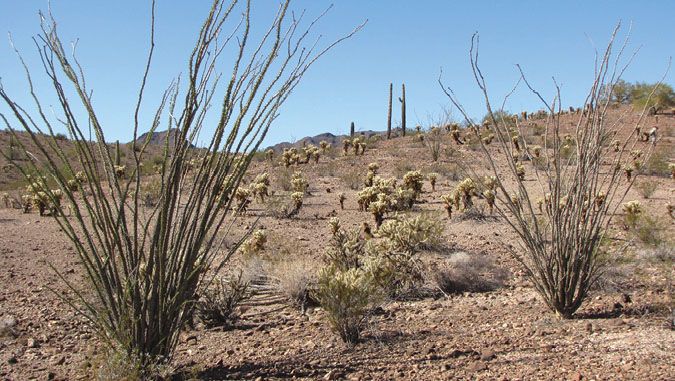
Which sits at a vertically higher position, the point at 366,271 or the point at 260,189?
the point at 260,189

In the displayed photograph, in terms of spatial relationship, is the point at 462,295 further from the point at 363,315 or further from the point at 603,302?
the point at 363,315

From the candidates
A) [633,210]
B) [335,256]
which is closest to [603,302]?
[335,256]

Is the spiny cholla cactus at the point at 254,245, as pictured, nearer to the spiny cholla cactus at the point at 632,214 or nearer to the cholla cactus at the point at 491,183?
the cholla cactus at the point at 491,183

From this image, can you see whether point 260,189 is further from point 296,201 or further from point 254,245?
point 254,245

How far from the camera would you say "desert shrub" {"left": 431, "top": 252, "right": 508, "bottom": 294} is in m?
7.01

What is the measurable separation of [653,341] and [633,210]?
730 centimetres

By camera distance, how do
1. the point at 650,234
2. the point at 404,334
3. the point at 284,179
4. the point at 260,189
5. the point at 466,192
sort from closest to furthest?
the point at 404,334, the point at 650,234, the point at 466,192, the point at 260,189, the point at 284,179

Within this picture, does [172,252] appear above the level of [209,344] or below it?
above

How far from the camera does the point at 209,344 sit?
541cm

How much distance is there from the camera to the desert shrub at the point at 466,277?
701 centimetres


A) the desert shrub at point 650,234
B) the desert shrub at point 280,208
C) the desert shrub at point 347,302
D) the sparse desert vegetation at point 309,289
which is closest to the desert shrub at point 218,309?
the sparse desert vegetation at point 309,289

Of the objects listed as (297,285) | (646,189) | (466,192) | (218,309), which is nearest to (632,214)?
(466,192)

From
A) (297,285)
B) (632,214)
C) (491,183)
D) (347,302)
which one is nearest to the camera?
(347,302)

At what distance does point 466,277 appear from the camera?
7.12 metres
